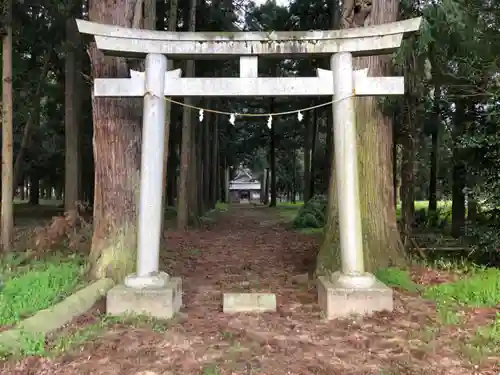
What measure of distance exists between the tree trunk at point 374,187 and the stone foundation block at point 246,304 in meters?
1.68

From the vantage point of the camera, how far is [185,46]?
6473 millimetres

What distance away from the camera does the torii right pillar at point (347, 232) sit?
19.5 ft

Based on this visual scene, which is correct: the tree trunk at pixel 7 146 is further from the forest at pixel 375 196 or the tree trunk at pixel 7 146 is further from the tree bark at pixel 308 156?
the tree bark at pixel 308 156

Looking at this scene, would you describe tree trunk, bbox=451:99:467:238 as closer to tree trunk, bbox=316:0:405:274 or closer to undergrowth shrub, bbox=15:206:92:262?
tree trunk, bbox=316:0:405:274

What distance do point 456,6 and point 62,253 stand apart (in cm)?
812

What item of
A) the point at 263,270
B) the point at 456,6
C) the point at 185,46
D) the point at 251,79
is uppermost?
the point at 456,6

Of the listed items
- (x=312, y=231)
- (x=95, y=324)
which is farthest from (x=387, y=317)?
(x=312, y=231)

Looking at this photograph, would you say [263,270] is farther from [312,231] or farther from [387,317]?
[312,231]

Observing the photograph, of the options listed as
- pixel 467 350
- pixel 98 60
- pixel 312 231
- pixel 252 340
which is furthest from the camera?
pixel 312 231

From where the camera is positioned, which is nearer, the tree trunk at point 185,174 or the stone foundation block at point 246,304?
the stone foundation block at point 246,304

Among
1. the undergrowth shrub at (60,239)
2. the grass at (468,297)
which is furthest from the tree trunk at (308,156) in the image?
the grass at (468,297)

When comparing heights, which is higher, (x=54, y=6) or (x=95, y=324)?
(x=54, y=6)

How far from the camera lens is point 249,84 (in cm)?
656

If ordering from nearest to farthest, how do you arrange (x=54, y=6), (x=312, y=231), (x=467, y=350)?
(x=467, y=350) → (x=54, y=6) → (x=312, y=231)
